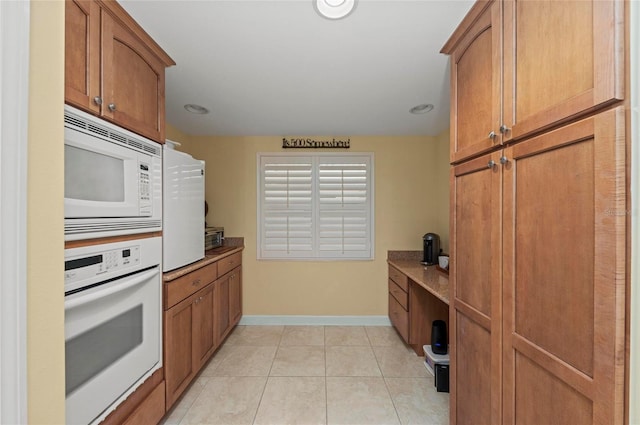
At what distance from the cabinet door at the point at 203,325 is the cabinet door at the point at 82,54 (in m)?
1.45

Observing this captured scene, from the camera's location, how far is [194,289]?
2033 mm

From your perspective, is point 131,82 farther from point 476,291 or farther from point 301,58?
point 476,291

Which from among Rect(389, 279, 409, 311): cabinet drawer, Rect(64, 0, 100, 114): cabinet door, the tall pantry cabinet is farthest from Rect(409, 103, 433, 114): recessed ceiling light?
Rect(64, 0, 100, 114): cabinet door

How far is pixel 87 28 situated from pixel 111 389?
1.61 metres

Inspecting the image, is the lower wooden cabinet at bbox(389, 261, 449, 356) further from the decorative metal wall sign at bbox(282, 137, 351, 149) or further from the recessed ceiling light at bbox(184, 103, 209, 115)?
the recessed ceiling light at bbox(184, 103, 209, 115)

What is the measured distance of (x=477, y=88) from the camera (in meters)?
1.22

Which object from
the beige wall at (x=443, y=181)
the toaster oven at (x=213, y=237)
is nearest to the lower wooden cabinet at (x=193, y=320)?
the toaster oven at (x=213, y=237)

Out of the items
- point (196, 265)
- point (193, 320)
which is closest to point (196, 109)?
point (196, 265)

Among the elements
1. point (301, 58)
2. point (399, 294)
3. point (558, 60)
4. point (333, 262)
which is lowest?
point (399, 294)

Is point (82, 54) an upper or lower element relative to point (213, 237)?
upper

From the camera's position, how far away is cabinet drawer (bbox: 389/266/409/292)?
269cm

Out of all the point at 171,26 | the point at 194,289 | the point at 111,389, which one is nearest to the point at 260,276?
the point at 194,289

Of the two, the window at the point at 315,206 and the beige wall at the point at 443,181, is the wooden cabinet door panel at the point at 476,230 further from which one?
the window at the point at 315,206

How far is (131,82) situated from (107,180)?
1.85 ft
